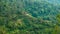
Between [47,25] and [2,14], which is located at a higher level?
[2,14]

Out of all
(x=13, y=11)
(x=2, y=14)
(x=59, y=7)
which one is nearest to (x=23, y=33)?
(x=2, y=14)

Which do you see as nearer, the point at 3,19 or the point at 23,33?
the point at 23,33

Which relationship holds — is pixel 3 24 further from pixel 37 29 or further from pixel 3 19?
pixel 37 29

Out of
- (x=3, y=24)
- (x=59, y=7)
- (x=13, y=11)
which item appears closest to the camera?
(x=3, y=24)

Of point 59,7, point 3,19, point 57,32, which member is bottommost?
point 59,7

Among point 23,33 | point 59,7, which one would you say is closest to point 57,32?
point 23,33

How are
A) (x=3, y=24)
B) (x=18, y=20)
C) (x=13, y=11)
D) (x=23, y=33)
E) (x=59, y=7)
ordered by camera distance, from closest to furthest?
(x=23, y=33) → (x=3, y=24) → (x=18, y=20) → (x=13, y=11) → (x=59, y=7)
